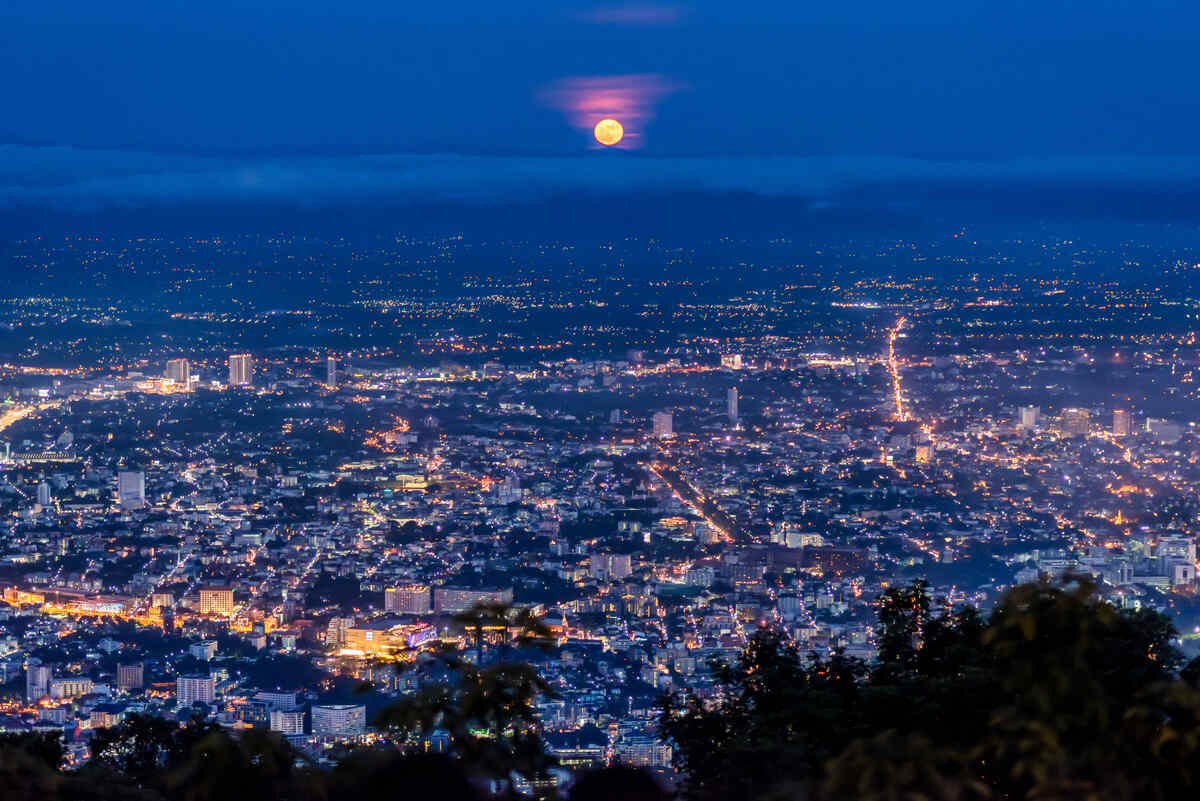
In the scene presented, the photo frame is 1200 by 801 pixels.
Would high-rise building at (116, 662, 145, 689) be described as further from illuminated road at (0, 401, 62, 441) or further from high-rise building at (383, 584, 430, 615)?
illuminated road at (0, 401, 62, 441)

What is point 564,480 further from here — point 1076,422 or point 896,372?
point 896,372

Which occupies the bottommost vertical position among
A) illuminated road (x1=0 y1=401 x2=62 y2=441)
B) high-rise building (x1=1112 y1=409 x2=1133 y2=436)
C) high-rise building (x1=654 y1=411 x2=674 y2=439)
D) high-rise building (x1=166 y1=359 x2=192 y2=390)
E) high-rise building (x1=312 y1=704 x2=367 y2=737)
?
high-rise building (x1=312 y1=704 x2=367 y2=737)

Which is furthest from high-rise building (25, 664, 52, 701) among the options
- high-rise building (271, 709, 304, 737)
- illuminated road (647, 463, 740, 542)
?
illuminated road (647, 463, 740, 542)

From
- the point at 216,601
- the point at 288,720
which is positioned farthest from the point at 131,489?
the point at 288,720

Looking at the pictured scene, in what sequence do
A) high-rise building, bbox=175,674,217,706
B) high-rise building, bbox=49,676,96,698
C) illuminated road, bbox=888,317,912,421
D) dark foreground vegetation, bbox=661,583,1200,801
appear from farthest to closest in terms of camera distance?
1. illuminated road, bbox=888,317,912,421
2. high-rise building, bbox=49,676,96,698
3. high-rise building, bbox=175,674,217,706
4. dark foreground vegetation, bbox=661,583,1200,801

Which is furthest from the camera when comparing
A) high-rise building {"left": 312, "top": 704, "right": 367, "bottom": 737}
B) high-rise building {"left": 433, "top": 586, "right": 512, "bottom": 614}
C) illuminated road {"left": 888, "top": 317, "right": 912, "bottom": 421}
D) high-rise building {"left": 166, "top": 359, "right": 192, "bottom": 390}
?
high-rise building {"left": 166, "top": 359, "right": 192, "bottom": 390}

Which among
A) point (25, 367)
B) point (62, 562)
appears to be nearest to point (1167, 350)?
point (62, 562)

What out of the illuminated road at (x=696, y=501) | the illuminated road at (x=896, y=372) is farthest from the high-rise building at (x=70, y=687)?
the illuminated road at (x=896, y=372)
